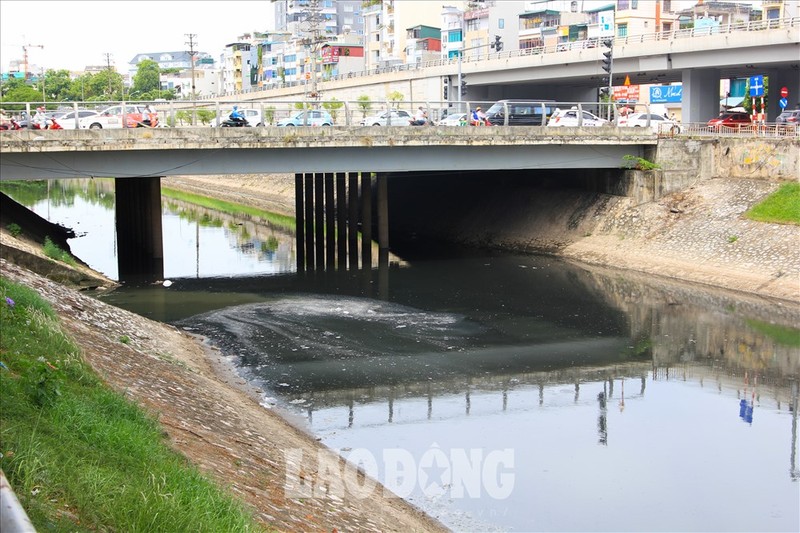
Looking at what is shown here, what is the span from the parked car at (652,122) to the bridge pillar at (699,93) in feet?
33.1

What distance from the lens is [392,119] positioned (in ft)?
159

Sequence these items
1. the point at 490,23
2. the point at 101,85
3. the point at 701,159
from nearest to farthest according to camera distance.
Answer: the point at 701,159 < the point at 490,23 < the point at 101,85

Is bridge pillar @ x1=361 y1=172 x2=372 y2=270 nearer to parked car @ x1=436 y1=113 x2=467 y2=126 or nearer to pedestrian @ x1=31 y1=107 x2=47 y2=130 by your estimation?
parked car @ x1=436 y1=113 x2=467 y2=126

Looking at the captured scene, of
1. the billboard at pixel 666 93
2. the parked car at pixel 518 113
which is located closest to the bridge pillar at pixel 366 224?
the parked car at pixel 518 113

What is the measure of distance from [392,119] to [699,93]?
85.6ft

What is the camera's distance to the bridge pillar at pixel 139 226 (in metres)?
46.7

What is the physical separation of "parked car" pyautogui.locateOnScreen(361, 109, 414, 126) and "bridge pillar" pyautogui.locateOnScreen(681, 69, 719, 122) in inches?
961

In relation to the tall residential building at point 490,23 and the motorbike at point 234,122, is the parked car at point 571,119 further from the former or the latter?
the tall residential building at point 490,23

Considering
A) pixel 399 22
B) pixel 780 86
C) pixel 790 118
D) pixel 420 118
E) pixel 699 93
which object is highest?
pixel 399 22

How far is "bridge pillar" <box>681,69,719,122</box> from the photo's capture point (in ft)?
210

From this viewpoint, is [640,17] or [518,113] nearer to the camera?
[518,113]

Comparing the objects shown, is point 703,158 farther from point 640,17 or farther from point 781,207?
point 640,17

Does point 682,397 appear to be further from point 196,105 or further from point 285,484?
point 196,105

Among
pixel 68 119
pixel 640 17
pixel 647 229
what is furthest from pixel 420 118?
pixel 640 17
